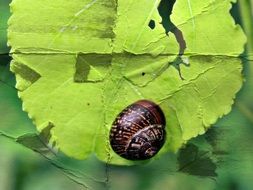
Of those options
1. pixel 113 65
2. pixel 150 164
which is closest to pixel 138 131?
pixel 150 164

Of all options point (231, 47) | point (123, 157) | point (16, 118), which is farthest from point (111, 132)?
point (231, 47)

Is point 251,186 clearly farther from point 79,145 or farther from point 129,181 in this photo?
point 79,145

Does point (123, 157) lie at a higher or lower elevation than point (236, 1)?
lower

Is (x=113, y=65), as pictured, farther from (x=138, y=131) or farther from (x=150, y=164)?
(x=150, y=164)

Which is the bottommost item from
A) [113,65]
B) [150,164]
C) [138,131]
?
[150,164]

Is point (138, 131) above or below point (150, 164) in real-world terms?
above
